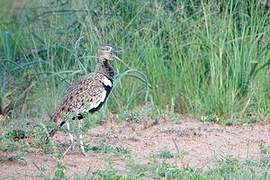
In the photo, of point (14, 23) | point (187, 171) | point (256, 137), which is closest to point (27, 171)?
point (187, 171)

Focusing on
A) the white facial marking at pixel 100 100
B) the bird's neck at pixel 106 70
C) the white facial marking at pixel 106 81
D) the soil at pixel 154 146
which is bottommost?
the soil at pixel 154 146

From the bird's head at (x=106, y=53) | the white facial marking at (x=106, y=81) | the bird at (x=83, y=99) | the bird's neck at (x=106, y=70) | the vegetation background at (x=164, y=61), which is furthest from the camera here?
the vegetation background at (x=164, y=61)

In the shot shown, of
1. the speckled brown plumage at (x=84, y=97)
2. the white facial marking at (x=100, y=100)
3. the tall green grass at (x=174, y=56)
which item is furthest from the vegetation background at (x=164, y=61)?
the white facial marking at (x=100, y=100)

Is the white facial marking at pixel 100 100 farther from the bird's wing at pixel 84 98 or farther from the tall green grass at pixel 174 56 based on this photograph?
the tall green grass at pixel 174 56

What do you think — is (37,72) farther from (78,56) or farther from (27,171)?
(27,171)

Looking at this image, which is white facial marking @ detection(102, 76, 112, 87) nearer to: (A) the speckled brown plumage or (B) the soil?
(A) the speckled brown plumage

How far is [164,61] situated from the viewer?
32.7 feet

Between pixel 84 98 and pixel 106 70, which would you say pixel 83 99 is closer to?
pixel 84 98

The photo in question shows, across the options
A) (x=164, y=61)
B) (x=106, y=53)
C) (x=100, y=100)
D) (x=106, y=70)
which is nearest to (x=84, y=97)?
(x=100, y=100)

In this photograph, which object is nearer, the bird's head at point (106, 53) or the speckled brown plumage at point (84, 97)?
the speckled brown plumage at point (84, 97)

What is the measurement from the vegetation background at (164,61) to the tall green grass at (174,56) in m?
0.01

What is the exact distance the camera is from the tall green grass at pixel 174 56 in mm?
9445

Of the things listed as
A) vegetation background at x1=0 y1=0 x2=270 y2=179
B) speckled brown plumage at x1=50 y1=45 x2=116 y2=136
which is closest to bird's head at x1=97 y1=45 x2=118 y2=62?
speckled brown plumage at x1=50 y1=45 x2=116 y2=136

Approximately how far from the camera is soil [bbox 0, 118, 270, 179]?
704 centimetres
